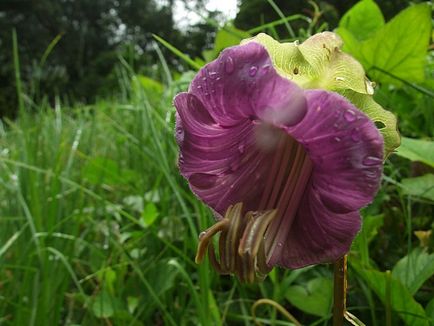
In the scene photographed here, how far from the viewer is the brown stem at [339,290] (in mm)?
407

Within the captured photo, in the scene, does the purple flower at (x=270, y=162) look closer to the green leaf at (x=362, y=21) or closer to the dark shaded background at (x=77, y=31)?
the green leaf at (x=362, y=21)

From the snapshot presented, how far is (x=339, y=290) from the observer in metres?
0.41

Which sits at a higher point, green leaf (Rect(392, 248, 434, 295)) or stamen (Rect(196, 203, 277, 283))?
stamen (Rect(196, 203, 277, 283))

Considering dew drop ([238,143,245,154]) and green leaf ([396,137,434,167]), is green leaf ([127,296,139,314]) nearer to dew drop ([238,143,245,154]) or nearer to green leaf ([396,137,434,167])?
green leaf ([396,137,434,167])

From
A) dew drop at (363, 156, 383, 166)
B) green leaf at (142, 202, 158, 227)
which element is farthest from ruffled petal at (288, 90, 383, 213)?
green leaf at (142, 202, 158, 227)

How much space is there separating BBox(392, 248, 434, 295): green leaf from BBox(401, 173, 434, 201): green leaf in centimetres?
6

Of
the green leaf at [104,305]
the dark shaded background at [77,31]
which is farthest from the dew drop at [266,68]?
the dark shaded background at [77,31]

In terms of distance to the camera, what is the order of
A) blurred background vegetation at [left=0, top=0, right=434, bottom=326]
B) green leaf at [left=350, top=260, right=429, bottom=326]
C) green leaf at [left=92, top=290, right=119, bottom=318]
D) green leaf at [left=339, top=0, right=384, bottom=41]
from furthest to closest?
green leaf at [left=339, top=0, right=384, bottom=41] → green leaf at [left=92, top=290, right=119, bottom=318] → blurred background vegetation at [left=0, top=0, right=434, bottom=326] → green leaf at [left=350, top=260, right=429, bottom=326]

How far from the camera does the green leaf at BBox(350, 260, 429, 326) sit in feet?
1.97

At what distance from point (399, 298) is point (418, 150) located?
16 cm

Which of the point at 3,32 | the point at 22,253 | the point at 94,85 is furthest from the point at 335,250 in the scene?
the point at 3,32

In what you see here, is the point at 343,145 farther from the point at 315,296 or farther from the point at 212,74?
the point at 315,296

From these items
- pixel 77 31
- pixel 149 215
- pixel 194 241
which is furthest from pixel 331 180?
pixel 77 31

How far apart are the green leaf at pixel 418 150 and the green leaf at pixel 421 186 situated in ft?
0.13
